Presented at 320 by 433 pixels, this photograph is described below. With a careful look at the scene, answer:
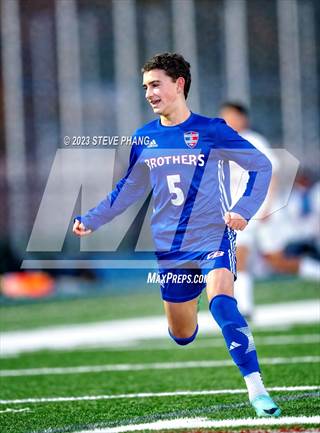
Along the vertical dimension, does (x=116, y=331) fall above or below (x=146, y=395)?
below

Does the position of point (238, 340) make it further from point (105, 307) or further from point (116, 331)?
point (105, 307)

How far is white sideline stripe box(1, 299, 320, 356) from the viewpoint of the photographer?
9.72 m

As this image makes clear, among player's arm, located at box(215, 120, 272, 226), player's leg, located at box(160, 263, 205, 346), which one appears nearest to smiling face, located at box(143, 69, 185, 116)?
player's arm, located at box(215, 120, 272, 226)

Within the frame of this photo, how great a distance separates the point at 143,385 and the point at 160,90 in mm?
1995

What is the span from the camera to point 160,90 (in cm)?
534

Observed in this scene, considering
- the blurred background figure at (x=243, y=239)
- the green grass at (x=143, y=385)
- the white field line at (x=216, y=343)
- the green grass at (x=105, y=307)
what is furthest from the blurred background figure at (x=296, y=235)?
the white field line at (x=216, y=343)

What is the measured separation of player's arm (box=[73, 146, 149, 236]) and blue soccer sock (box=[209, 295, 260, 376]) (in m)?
0.87

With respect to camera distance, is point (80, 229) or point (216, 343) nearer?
point (80, 229)

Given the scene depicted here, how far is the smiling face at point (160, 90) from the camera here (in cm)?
534

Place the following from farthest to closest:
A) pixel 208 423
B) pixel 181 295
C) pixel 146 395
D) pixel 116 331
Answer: pixel 116 331, pixel 146 395, pixel 181 295, pixel 208 423

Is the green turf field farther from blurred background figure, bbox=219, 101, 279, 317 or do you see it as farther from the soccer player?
the soccer player

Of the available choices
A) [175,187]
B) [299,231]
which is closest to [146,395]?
[175,187]

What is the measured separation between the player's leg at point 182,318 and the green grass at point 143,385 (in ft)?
1.09

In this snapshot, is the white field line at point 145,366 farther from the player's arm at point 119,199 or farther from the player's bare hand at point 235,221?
the player's bare hand at point 235,221
